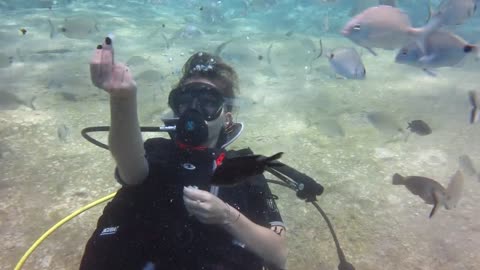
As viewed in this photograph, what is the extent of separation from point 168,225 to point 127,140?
58 centimetres

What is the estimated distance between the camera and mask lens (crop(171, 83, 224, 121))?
243 centimetres

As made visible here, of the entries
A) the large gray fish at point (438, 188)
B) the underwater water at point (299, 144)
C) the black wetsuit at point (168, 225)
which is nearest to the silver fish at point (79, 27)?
the underwater water at point (299, 144)

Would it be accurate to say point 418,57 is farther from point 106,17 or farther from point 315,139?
point 106,17

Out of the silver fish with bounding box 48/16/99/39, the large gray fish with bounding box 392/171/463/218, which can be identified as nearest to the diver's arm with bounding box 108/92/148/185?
the large gray fish with bounding box 392/171/463/218

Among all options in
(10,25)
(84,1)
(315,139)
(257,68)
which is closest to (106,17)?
(10,25)

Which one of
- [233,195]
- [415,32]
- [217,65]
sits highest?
[415,32]

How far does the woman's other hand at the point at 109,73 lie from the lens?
4.91 ft

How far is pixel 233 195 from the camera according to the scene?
2.38 meters

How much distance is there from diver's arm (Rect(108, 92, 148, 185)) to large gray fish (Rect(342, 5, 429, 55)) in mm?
3006

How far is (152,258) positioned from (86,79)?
6.74m

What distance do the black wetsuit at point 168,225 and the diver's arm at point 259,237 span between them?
7cm

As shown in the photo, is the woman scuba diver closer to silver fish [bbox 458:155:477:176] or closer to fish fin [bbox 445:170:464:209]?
fish fin [bbox 445:170:464:209]

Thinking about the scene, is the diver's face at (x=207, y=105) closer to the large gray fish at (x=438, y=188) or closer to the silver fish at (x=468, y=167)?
the large gray fish at (x=438, y=188)

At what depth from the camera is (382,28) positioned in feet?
12.4
